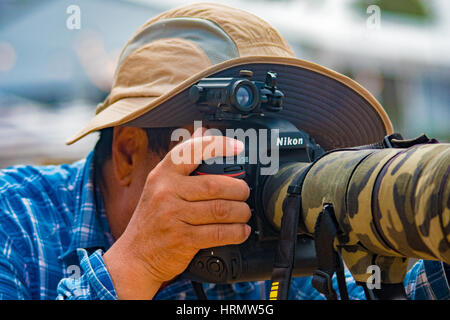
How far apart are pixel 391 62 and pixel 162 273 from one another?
4.28m

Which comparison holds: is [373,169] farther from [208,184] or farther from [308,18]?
[308,18]

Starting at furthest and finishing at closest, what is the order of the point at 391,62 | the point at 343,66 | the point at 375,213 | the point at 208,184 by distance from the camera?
the point at 391,62 < the point at 343,66 < the point at 208,184 < the point at 375,213

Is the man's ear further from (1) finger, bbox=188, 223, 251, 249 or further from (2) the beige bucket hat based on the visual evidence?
(1) finger, bbox=188, 223, 251, 249

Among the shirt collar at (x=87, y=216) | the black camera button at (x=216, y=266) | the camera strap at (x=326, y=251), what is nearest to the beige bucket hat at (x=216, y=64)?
the shirt collar at (x=87, y=216)

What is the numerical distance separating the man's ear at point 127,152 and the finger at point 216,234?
0.28 m

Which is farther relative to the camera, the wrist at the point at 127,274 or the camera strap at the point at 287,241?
the wrist at the point at 127,274

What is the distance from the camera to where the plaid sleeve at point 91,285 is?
2.90ft

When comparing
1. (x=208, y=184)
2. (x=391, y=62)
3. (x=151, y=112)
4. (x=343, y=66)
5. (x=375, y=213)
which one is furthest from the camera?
(x=391, y=62)

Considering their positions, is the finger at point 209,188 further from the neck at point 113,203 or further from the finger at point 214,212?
the neck at point 113,203

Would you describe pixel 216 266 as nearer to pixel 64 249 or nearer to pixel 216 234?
pixel 216 234

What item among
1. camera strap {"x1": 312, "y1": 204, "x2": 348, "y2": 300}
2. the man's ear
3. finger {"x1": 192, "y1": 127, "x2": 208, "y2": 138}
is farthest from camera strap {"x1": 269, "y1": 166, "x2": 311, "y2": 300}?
the man's ear

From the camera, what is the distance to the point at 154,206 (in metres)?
0.84

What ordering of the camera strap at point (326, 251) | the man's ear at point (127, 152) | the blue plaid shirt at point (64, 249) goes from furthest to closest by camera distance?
1. the man's ear at point (127, 152)
2. the blue plaid shirt at point (64, 249)
3. the camera strap at point (326, 251)
